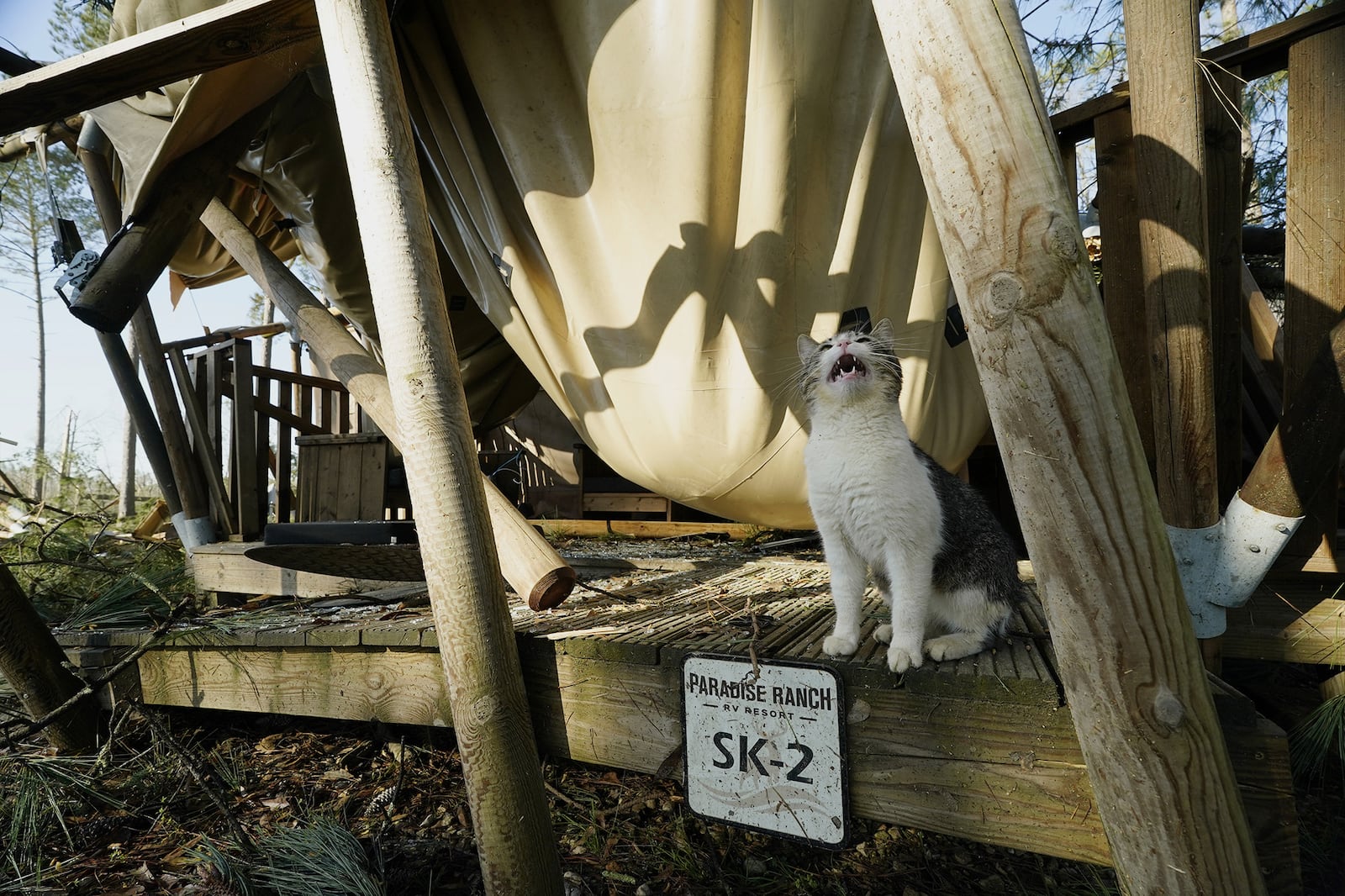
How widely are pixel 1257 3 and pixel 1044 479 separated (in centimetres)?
519

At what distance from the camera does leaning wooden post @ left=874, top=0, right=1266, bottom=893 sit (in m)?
0.85

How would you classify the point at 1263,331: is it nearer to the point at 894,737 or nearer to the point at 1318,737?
the point at 1318,737

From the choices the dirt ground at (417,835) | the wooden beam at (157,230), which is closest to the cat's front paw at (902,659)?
the dirt ground at (417,835)

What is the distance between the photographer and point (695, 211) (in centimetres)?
→ 180

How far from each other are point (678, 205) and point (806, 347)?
628 millimetres

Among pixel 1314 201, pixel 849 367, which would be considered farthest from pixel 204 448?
pixel 1314 201

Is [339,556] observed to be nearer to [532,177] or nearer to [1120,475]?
[532,177]

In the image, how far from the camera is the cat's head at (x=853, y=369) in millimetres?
1352

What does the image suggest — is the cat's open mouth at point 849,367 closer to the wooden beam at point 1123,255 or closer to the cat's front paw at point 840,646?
the cat's front paw at point 840,646

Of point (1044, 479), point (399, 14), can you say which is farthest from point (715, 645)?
point (399, 14)

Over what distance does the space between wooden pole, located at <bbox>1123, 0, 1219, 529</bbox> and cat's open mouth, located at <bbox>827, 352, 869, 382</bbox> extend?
57 centimetres

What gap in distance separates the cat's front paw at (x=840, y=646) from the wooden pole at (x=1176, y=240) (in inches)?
27.2

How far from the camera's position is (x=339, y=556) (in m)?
2.22

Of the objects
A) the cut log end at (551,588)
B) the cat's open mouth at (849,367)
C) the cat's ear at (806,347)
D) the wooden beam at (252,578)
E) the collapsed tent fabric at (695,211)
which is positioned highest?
the collapsed tent fabric at (695,211)
